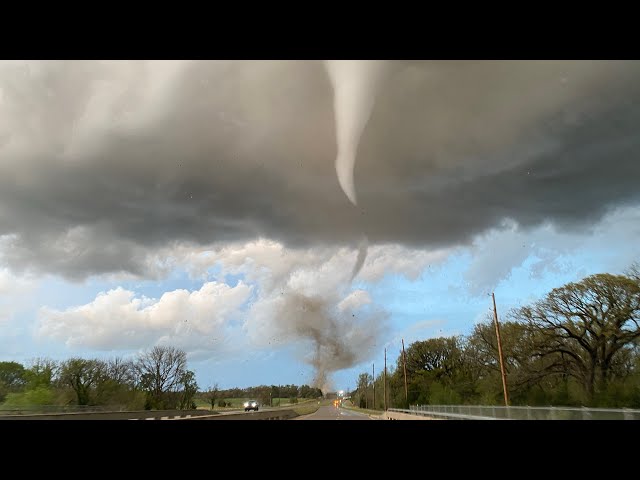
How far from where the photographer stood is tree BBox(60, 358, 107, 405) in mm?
31734

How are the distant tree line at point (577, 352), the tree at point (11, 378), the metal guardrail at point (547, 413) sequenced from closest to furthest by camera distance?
1. the metal guardrail at point (547, 413)
2. the tree at point (11, 378)
3. the distant tree line at point (577, 352)

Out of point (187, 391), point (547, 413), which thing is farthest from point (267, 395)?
point (547, 413)

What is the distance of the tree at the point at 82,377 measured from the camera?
3173cm

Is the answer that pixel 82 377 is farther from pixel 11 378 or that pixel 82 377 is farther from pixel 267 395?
pixel 267 395

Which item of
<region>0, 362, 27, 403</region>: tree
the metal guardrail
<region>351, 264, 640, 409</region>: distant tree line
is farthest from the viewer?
<region>351, 264, 640, 409</region>: distant tree line

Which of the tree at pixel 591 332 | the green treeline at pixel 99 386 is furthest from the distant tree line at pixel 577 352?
the green treeline at pixel 99 386

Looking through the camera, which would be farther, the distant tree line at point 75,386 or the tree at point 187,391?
the tree at point 187,391

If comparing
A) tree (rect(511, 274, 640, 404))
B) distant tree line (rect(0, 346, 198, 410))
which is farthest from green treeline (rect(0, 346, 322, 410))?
tree (rect(511, 274, 640, 404))

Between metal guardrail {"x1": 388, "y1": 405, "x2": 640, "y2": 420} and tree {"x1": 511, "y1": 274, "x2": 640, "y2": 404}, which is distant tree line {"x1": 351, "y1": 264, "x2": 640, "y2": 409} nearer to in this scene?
tree {"x1": 511, "y1": 274, "x2": 640, "y2": 404}

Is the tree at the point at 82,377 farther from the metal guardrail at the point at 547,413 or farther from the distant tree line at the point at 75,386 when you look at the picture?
the metal guardrail at the point at 547,413
